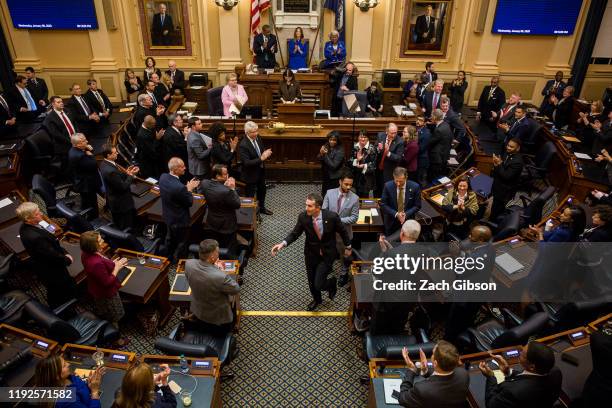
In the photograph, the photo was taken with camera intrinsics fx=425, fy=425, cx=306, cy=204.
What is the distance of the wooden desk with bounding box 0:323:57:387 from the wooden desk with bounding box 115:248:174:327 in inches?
35.7

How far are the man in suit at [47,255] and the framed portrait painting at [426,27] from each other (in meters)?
10.2

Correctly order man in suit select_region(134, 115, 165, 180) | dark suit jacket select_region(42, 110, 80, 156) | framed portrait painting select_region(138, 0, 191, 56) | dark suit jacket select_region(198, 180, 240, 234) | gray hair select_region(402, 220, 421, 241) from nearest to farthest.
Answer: gray hair select_region(402, 220, 421, 241)
dark suit jacket select_region(198, 180, 240, 234)
man in suit select_region(134, 115, 165, 180)
dark suit jacket select_region(42, 110, 80, 156)
framed portrait painting select_region(138, 0, 191, 56)

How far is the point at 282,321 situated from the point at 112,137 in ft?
15.8

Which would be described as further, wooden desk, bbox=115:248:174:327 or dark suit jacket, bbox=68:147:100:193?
dark suit jacket, bbox=68:147:100:193

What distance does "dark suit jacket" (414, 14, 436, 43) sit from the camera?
1138 cm

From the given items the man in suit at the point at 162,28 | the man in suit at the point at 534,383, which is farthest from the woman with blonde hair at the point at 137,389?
the man in suit at the point at 162,28

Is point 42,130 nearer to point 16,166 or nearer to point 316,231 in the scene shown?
point 16,166

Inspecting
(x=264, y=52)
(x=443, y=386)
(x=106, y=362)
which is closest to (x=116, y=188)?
(x=106, y=362)

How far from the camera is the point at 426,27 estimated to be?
11469 mm

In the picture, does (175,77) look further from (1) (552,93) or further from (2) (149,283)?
(1) (552,93)

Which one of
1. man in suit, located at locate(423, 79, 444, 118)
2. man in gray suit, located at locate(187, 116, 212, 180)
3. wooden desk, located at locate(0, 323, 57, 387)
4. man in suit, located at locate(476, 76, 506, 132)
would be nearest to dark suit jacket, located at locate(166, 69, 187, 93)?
man in gray suit, located at locate(187, 116, 212, 180)

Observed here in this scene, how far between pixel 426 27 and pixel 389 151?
254 inches

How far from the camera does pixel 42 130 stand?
23.8ft

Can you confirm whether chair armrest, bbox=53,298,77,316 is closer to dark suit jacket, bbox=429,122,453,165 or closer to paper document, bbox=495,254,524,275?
paper document, bbox=495,254,524,275
